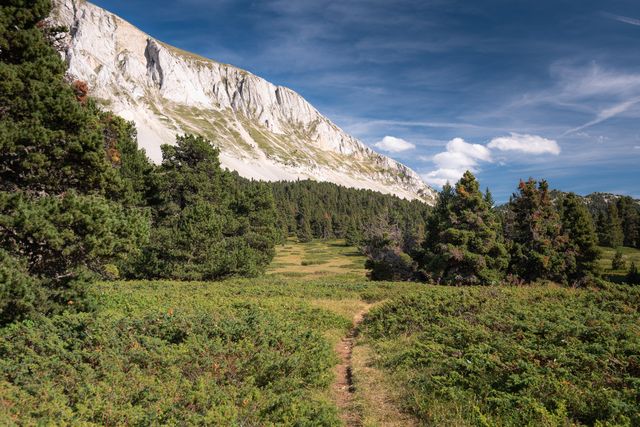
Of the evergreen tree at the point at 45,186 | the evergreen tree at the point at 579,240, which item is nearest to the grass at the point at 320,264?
the evergreen tree at the point at 579,240

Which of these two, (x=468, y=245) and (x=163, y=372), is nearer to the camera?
(x=163, y=372)

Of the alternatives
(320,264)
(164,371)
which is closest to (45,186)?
(164,371)

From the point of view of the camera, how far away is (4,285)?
9820 mm

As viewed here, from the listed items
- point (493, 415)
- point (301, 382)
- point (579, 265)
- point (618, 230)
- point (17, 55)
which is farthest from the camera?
point (618, 230)

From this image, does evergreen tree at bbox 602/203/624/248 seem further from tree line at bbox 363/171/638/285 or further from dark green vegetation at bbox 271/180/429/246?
tree line at bbox 363/171/638/285

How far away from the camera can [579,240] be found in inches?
1515

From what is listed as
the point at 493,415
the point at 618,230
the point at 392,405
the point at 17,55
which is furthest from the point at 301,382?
the point at 618,230

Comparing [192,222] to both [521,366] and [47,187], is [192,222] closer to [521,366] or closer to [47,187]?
[47,187]

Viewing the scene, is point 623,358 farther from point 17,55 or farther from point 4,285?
point 17,55

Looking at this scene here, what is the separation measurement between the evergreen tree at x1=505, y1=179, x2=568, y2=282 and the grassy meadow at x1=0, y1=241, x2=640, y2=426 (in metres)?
21.4

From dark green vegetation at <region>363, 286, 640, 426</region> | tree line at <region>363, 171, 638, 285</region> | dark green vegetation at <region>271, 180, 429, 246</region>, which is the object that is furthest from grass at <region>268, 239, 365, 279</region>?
dark green vegetation at <region>363, 286, 640, 426</region>

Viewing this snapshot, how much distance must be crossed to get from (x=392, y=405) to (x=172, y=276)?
24.1 m

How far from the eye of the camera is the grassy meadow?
670cm

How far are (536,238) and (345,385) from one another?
31.9 meters
